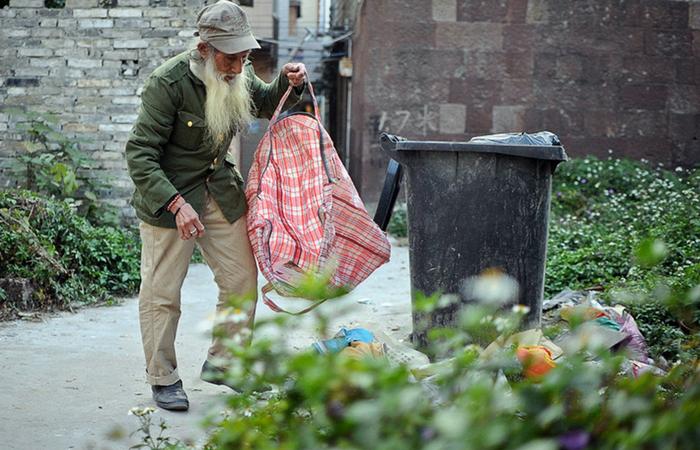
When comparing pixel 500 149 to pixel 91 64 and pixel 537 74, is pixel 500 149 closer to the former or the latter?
pixel 91 64

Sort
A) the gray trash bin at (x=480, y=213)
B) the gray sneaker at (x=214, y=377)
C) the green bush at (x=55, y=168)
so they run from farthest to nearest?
1. the green bush at (x=55, y=168)
2. the gray trash bin at (x=480, y=213)
3. the gray sneaker at (x=214, y=377)

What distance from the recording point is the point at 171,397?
171 inches

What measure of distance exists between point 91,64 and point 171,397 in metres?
5.67

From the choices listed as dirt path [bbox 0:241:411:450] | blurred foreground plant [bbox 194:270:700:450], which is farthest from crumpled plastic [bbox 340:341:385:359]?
blurred foreground plant [bbox 194:270:700:450]

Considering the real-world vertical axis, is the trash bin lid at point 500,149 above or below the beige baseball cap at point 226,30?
below

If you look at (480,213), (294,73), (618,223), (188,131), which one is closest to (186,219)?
(188,131)

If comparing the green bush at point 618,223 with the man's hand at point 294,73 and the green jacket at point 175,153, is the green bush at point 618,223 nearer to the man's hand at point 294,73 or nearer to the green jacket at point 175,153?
the man's hand at point 294,73

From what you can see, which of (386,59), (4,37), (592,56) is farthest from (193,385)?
(592,56)

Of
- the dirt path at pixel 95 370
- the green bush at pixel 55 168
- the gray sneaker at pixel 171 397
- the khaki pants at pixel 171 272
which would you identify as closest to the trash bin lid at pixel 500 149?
the dirt path at pixel 95 370

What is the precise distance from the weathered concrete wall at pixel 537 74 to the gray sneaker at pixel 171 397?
25.9ft

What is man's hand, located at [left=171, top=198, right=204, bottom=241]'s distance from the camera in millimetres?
4152

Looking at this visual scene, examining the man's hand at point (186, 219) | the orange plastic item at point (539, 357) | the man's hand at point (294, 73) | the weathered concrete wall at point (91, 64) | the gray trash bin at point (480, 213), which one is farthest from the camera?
the weathered concrete wall at point (91, 64)

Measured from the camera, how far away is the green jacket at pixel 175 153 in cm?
421

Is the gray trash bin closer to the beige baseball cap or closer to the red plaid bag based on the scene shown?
the red plaid bag
